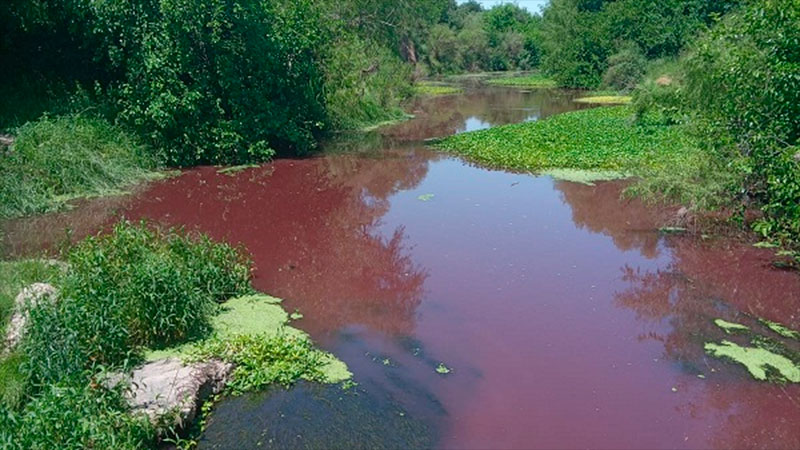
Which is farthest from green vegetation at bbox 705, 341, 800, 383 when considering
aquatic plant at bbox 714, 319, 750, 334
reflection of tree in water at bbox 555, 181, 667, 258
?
reflection of tree in water at bbox 555, 181, 667, 258

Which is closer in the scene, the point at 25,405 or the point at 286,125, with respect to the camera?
the point at 25,405

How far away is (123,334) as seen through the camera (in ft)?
19.2

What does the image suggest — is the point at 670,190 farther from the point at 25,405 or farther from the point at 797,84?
the point at 25,405

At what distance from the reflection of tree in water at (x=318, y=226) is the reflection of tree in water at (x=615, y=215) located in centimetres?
355

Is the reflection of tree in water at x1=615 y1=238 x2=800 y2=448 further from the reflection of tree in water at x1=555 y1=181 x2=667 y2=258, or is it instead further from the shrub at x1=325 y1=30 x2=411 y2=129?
the shrub at x1=325 y1=30 x2=411 y2=129

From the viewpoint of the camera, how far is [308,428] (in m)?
5.37

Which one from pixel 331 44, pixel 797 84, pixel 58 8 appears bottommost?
pixel 797 84

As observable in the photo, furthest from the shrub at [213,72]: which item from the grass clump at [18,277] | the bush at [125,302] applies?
the bush at [125,302]

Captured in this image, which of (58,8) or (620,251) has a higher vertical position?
(58,8)

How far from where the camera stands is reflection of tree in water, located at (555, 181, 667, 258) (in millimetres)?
10359

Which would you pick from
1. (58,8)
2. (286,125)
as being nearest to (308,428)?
(286,125)

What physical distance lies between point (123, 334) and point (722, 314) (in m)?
6.59

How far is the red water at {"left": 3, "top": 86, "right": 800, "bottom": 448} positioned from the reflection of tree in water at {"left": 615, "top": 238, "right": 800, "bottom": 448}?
0.02m

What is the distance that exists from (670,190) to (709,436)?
242 inches
